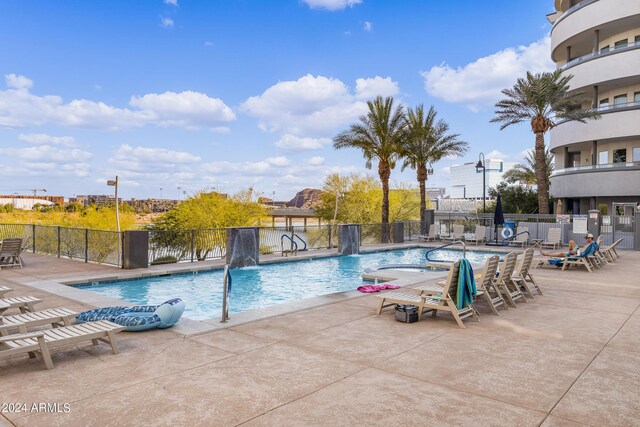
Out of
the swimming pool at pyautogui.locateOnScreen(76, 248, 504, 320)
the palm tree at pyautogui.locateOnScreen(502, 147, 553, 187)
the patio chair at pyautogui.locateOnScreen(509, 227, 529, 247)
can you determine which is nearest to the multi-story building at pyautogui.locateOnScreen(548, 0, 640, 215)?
the patio chair at pyautogui.locateOnScreen(509, 227, 529, 247)

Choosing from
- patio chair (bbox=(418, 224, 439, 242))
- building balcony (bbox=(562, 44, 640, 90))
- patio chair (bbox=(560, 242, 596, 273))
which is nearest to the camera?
patio chair (bbox=(560, 242, 596, 273))

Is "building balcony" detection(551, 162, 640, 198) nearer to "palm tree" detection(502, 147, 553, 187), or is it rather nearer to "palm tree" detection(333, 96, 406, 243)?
"palm tree" detection(502, 147, 553, 187)

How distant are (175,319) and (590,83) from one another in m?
38.2

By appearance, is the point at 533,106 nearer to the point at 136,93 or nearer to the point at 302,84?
the point at 302,84

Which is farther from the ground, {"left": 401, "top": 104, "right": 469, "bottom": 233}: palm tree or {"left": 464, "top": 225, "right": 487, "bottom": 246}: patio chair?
{"left": 401, "top": 104, "right": 469, "bottom": 233}: palm tree

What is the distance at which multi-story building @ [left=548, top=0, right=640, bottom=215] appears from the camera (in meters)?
33.6

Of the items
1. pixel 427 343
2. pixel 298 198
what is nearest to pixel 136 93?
pixel 427 343

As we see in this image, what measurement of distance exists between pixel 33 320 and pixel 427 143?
29290 millimetres

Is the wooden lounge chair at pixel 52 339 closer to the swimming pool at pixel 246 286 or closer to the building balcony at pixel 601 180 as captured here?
the swimming pool at pixel 246 286

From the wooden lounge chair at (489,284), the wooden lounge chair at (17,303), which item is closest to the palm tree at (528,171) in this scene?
the wooden lounge chair at (489,284)

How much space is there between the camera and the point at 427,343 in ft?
20.9

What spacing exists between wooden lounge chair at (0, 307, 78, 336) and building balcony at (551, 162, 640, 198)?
1480 inches

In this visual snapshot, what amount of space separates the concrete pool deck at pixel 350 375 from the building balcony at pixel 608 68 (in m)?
32.7

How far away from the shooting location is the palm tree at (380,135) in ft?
97.8
